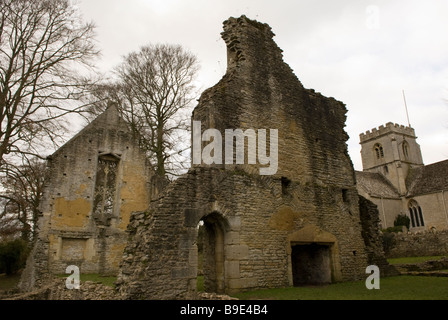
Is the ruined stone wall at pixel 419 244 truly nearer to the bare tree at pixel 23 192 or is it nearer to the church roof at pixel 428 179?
the church roof at pixel 428 179

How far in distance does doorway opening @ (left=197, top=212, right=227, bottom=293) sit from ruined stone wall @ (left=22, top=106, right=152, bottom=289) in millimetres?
7753

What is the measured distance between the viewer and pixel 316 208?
38.0ft

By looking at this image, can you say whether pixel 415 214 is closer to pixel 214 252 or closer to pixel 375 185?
pixel 375 185

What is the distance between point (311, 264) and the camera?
12.4 meters

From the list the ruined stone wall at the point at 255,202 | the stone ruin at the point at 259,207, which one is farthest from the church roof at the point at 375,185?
the ruined stone wall at the point at 255,202

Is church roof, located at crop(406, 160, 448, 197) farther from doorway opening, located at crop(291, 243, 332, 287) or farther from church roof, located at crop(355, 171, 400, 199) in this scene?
doorway opening, located at crop(291, 243, 332, 287)

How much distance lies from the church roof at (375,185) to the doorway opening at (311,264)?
28458 mm

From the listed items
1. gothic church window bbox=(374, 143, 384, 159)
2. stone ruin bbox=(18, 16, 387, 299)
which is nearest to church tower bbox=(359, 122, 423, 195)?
gothic church window bbox=(374, 143, 384, 159)

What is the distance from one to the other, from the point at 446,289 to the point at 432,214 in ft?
111

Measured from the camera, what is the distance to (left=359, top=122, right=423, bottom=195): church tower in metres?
46.1

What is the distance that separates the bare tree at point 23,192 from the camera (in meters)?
12.5

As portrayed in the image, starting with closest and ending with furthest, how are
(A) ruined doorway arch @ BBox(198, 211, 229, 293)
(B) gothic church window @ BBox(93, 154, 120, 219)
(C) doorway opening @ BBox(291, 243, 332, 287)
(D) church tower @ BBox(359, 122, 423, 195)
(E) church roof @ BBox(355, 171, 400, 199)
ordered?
Result: (A) ruined doorway arch @ BBox(198, 211, 229, 293) → (C) doorway opening @ BBox(291, 243, 332, 287) → (B) gothic church window @ BBox(93, 154, 120, 219) → (E) church roof @ BBox(355, 171, 400, 199) → (D) church tower @ BBox(359, 122, 423, 195)

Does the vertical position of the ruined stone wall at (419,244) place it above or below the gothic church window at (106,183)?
below
